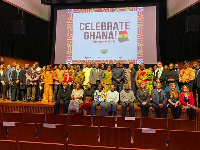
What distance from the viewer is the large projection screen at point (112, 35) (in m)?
9.98

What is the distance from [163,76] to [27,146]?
4.78 meters

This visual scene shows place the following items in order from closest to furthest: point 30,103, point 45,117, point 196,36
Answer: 1. point 45,117
2. point 30,103
3. point 196,36

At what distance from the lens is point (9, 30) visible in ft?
33.8

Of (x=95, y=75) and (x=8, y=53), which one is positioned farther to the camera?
(x=8, y=53)

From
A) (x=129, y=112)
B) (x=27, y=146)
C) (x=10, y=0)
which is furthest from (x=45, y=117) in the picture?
(x=10, y=0)

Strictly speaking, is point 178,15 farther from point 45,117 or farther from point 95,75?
point 45,117

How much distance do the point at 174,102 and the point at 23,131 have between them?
3708 mm

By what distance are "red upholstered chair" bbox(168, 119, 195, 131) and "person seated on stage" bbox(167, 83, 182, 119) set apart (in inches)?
60.3

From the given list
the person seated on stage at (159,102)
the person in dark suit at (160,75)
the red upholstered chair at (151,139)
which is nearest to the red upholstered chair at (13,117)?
the red upholstered chair at (151,139)

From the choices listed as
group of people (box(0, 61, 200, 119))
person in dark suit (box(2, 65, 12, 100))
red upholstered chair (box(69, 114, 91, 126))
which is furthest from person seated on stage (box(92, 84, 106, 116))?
person in dark suit (box(2, 65, 12, 100))

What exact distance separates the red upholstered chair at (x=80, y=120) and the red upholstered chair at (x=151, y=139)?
1101 millimetres

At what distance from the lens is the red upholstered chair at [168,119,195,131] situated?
→ 407 centimetres

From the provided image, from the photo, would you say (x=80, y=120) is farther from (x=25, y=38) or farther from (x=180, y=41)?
(x=25, y=38)

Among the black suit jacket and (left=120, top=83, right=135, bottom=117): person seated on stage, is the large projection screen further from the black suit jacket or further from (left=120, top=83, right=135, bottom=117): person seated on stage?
(left=120, top=83, right=135, bottom=117): person seated on stage
